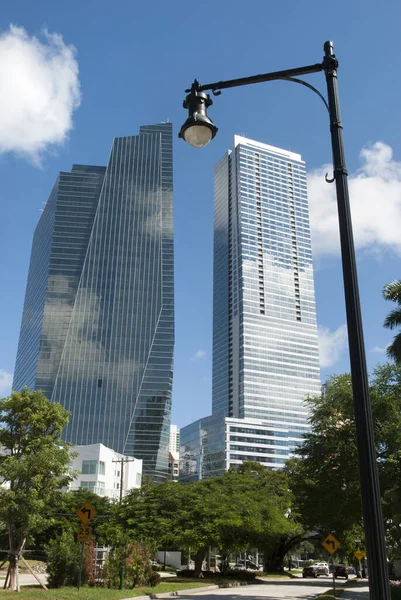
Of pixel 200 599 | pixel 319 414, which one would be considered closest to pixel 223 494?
pixel 319 414

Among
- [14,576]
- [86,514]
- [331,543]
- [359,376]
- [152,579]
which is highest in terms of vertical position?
[359,376]

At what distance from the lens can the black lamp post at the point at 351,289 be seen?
5.68m

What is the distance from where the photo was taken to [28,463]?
92.5 feet

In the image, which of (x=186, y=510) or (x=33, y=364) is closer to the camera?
(x=186, y=510)

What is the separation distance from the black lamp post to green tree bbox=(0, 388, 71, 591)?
24609 mm

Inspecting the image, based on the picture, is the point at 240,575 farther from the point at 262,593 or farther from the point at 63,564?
the point at 63,564

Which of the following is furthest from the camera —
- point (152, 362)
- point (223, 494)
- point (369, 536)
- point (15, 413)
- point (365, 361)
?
point (152, 362)

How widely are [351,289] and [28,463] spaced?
83.9 ft

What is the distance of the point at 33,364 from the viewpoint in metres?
188

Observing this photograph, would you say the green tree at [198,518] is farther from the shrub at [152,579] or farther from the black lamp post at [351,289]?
the black lamp post at [351,289]

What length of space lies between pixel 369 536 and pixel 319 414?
31410mm

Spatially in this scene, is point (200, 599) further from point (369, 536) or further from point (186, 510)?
point (369, 536)

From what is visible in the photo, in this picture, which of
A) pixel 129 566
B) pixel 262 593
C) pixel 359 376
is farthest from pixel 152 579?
pixel 359 376

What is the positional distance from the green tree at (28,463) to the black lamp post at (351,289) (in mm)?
24609
